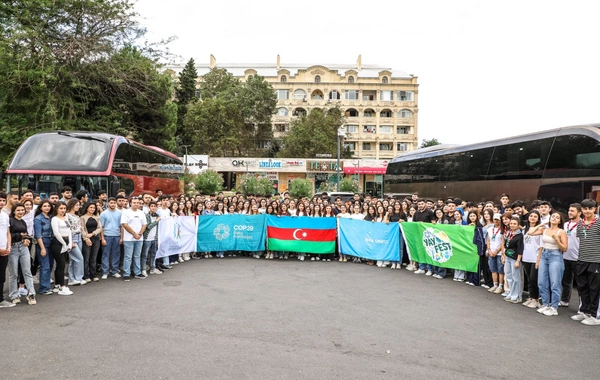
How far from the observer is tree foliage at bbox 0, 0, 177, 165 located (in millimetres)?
20766

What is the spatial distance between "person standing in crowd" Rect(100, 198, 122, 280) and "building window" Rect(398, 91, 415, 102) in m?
72.6

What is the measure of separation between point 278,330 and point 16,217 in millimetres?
5222

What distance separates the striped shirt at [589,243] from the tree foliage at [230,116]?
168ft

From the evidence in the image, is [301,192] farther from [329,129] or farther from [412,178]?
[329,129]

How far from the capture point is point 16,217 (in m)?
7.53

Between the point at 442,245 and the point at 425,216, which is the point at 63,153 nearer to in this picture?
the point at 425,216

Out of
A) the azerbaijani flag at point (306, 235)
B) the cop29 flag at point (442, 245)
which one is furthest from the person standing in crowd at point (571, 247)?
the azerbaijani flag at point (306, 235)

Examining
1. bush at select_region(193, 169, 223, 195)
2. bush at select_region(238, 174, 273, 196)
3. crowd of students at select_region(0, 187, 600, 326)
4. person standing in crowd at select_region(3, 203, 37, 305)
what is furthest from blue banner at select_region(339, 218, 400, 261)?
bush at select_region(193, 169, 223, 195)

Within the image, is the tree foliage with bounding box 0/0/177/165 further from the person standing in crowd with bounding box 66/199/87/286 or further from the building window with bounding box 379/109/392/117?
the building window with bounding box 379/109/392/117

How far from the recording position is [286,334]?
6027mm

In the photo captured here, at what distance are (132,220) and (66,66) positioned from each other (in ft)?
53.9

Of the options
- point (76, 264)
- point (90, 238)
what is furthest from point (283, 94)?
point (76, 264)

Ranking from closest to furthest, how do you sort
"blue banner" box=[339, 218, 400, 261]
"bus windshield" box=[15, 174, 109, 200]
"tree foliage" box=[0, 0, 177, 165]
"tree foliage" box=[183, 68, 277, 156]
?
"blue banner" box=[339, 218, 400, 261] → "bus windshield" box=[15, 174, 109, 200] → "tree foliage" box=[0, 0, 177, 165] → "tree foliage" box=[183, 68, 277, 156]

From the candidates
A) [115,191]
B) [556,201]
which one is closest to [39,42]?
[115,191]
